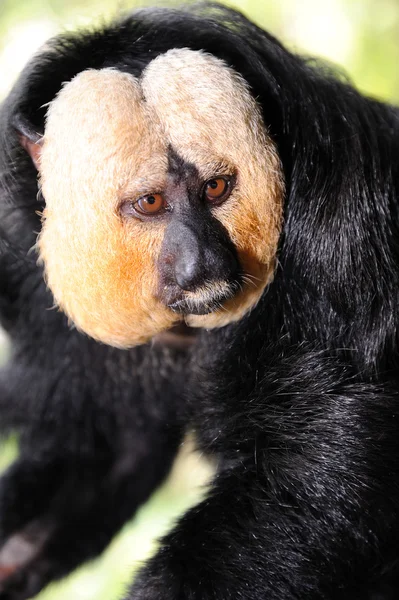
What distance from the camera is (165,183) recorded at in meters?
2.71

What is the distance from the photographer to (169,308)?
299 centimetres

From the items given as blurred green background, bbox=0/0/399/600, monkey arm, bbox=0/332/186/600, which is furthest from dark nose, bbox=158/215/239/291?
monkey arm, bbox=0/332/186/600

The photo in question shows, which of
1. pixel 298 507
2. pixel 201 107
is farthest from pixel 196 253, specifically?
pixel 298 507

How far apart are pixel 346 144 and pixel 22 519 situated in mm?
2421

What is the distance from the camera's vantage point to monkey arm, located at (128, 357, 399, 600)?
278cm

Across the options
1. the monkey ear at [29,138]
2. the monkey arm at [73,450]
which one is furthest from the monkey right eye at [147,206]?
the monkey arm at [73,450]

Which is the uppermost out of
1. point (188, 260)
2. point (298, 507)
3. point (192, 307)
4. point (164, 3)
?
point (164, 3)

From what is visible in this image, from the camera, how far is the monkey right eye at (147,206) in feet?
9.01

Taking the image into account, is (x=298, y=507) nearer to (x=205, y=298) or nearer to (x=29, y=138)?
(x=205, y=298)

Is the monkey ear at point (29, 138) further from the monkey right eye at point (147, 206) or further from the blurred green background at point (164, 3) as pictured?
the monkey right eye at point (147, 206)

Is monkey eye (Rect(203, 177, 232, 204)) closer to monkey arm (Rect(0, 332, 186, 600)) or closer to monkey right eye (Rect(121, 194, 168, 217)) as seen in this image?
monkey right eye (Rect(121, 194, 168, 217))

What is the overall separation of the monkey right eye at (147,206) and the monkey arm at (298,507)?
72 cm

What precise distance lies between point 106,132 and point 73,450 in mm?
1911

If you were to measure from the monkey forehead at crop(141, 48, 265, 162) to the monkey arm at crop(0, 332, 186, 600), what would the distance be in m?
1.37
